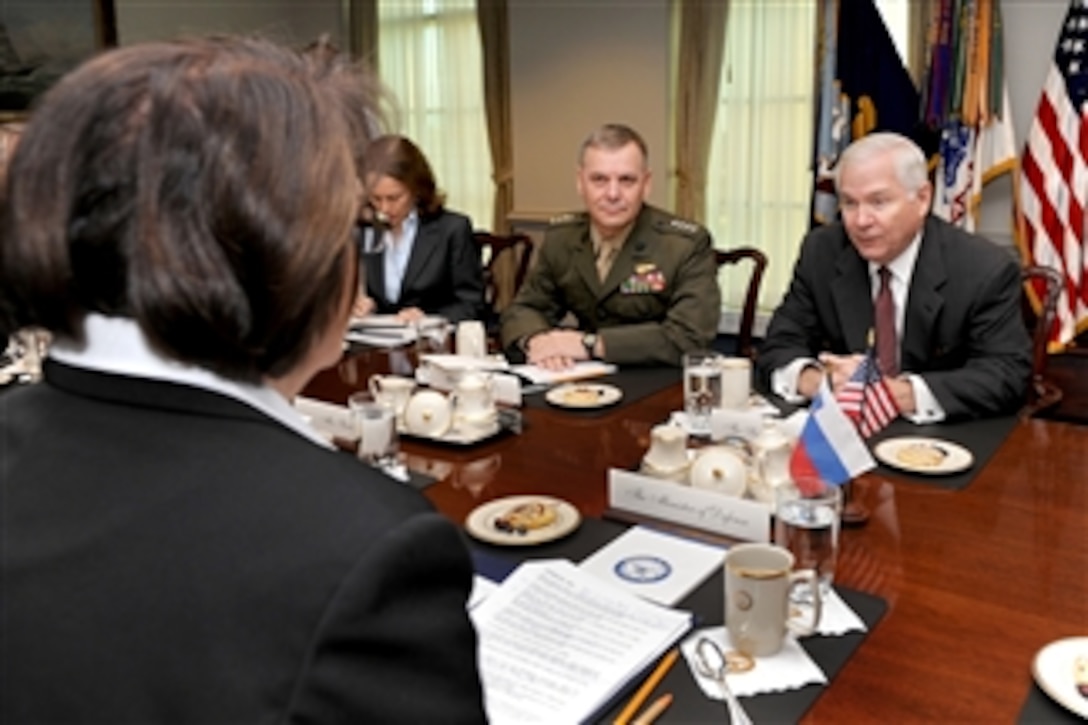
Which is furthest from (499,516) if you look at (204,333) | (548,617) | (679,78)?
(679,78)

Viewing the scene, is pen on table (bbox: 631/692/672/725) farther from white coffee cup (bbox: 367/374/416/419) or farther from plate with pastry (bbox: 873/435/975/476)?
white coffee cup (bbox: 367/374/416/419)

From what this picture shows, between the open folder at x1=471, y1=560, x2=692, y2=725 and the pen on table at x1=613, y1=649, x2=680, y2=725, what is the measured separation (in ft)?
0.05

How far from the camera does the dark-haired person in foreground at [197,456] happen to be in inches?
21.2

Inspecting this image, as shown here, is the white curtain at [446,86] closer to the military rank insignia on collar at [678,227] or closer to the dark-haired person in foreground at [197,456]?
the military rank insignia on collar at [678,227]

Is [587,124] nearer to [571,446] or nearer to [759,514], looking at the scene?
[571,446]

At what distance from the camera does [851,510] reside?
142 cm

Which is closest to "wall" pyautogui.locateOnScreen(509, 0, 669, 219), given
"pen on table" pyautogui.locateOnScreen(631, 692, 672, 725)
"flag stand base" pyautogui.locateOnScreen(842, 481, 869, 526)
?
"flag stand base" pyautogui.locateOnScreen(842, 481, 869, 526)

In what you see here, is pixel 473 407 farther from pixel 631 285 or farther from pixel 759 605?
pixel 631 285

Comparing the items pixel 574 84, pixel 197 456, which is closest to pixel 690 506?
pixel 197 456

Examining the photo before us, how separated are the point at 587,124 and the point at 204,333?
15.9 feet

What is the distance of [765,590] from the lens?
1031 mm

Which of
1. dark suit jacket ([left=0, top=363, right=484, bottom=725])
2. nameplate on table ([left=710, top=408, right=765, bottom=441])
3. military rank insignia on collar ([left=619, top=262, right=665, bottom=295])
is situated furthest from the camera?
military rank insignia on collar ([left=619, top=262, right=665, bottom=295])

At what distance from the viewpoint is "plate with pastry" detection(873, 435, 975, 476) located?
5.19ft

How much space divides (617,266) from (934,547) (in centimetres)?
168
